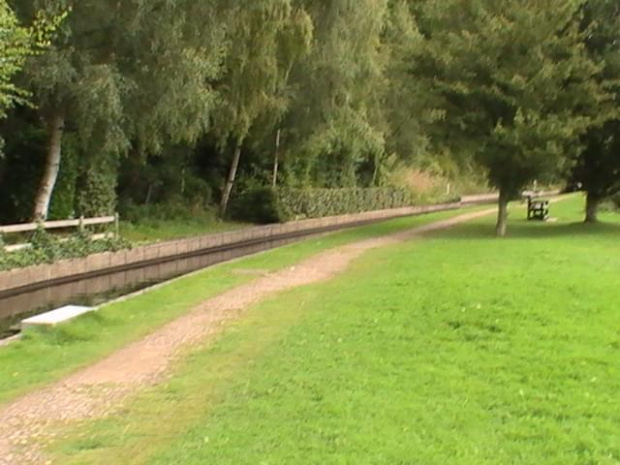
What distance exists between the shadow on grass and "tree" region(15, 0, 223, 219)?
8285 millimetres

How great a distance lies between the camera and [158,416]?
18.4 feet

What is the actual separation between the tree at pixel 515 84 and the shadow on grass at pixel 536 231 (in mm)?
1451

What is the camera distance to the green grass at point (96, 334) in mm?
7160

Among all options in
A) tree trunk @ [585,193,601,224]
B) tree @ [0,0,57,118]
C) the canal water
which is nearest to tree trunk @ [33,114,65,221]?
the canal water

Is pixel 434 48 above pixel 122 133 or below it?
above

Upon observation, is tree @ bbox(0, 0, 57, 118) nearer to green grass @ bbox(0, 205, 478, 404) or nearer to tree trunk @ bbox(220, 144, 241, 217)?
green grass @ bbox(0, 205, 478, 404)

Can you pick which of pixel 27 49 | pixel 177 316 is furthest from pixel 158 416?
pixel 27 49

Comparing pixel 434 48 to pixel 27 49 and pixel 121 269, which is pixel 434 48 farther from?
pixel 27 49

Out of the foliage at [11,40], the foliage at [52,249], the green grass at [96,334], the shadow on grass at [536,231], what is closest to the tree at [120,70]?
the foliage at [52,249]

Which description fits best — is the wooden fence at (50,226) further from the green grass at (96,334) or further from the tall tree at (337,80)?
the tall tree at (337,80)

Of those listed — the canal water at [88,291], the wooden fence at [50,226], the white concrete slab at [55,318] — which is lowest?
the canal water at [88,291]

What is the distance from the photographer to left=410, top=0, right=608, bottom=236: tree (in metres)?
18.5

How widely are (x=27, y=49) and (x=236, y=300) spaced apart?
4890 millimetres

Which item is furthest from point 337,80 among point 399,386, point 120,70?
point 399,386
